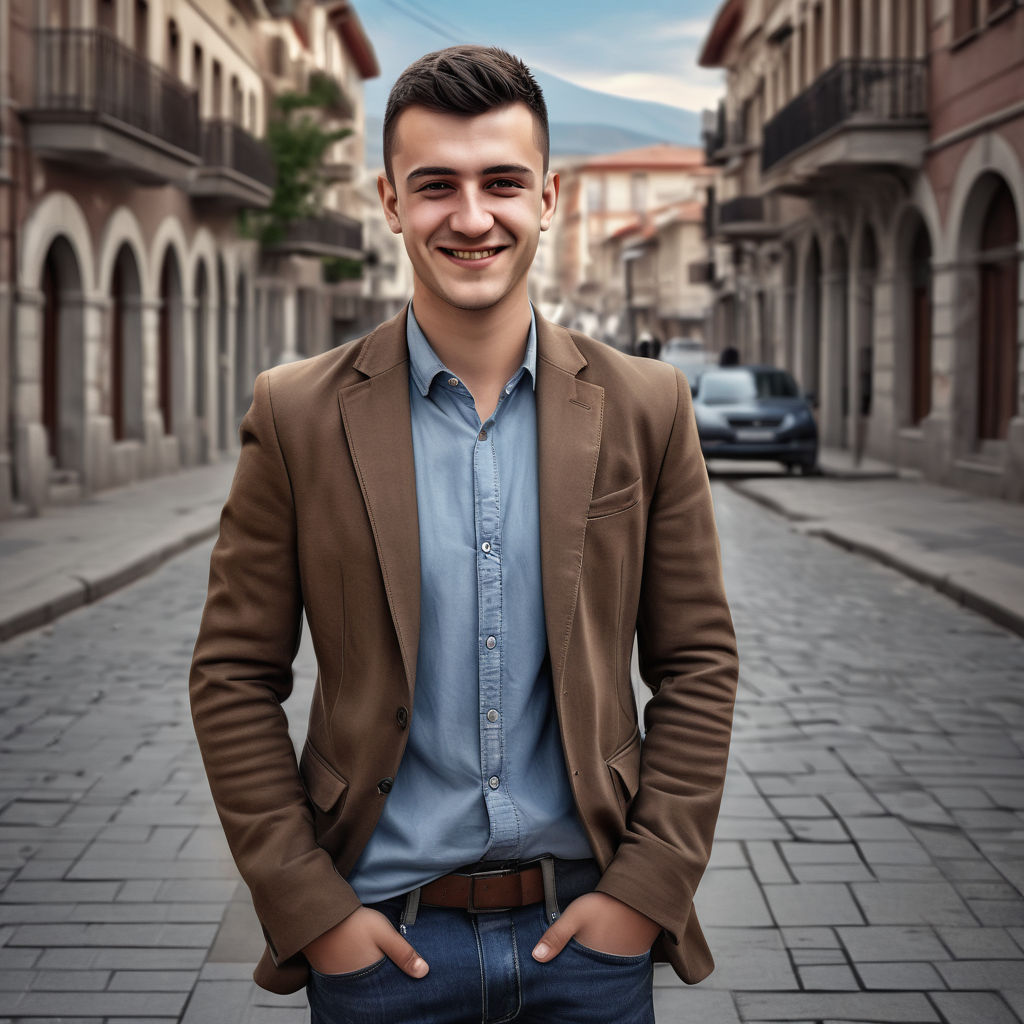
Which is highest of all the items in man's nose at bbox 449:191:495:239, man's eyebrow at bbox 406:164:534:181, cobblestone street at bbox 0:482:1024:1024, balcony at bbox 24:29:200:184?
balcony at bbox 24:29:200:184

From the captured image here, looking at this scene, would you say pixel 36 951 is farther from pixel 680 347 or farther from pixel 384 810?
pixel 680 347

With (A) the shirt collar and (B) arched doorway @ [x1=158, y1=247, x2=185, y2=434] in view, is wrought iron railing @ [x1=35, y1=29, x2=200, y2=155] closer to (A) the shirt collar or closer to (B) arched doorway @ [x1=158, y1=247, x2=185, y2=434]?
(B) arched doorway @ [x1=158, y1=247, x2=185, y2=434]

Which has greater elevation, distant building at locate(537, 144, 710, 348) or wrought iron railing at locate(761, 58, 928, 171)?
distant building at locate(537, 144, 710, 348)

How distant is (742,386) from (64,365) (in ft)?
33.0

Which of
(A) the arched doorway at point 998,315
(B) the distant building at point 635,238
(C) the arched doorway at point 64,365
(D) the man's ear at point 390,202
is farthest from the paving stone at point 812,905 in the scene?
(B) the distant building at point 635,238

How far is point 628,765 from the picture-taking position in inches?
88.4

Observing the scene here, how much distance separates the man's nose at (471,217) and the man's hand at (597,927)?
0.88 meters

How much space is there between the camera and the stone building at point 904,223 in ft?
65.7

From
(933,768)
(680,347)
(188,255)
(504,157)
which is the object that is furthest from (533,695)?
(680,347)

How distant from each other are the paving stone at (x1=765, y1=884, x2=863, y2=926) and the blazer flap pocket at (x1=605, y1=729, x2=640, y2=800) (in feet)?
8.19

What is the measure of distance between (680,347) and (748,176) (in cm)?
2608

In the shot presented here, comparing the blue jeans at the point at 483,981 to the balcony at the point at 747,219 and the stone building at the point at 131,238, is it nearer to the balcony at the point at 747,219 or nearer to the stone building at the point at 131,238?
the stone building at the point at 131,238

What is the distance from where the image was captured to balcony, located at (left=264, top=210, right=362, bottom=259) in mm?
35906

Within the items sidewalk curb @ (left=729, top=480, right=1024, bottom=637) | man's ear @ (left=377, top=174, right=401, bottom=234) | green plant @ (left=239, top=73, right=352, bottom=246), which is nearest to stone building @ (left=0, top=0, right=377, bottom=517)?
green plant @ (left=239, top=73, right=352, bottom=246)
